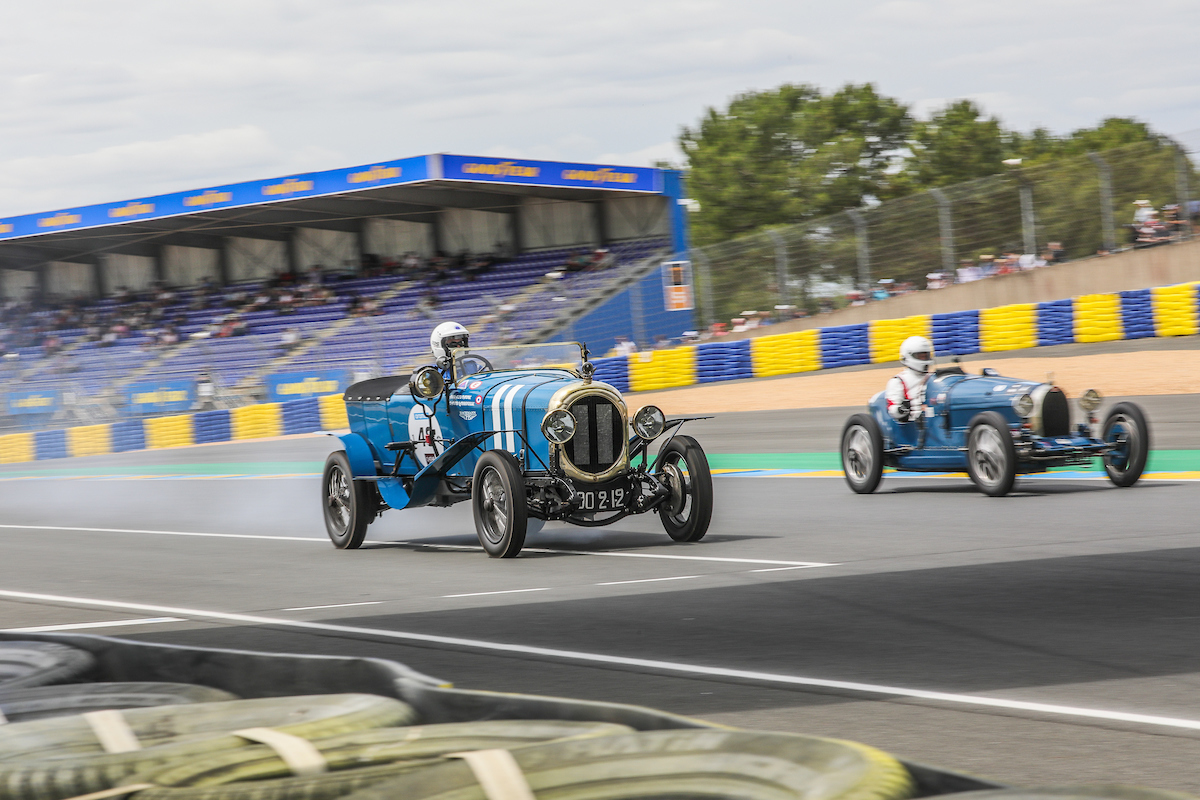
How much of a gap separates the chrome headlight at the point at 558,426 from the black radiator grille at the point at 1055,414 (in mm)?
4758

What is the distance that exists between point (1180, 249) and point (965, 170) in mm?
36441

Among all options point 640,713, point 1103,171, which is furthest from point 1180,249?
point 640,713

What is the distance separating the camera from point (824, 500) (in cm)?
1275

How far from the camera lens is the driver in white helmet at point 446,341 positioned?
10969mm

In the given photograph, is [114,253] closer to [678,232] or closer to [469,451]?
[678,232]

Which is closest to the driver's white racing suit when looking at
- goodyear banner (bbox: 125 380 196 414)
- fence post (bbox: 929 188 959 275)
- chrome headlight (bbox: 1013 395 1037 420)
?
chrome headlight (bbox: 1013 395 1037 420)

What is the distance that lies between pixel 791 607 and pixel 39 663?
382cm

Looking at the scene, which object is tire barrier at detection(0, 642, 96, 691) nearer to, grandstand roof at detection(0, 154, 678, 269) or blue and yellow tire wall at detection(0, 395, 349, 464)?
blue and yellow tire wall at detection(0, 395, 349, 464)

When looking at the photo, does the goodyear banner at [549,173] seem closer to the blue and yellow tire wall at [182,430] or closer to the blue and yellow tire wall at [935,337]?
the blue and yellow tire wall at [182,430]

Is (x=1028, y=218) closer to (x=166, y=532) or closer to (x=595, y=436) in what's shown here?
(x=166, y=532)

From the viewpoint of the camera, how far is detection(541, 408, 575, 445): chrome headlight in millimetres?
9766

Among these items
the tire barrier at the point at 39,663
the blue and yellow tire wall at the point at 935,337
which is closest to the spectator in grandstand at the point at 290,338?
the blue and yellow tire wall at the point at 935,337

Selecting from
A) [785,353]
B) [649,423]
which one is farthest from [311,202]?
[649,423]

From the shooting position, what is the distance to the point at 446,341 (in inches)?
432
